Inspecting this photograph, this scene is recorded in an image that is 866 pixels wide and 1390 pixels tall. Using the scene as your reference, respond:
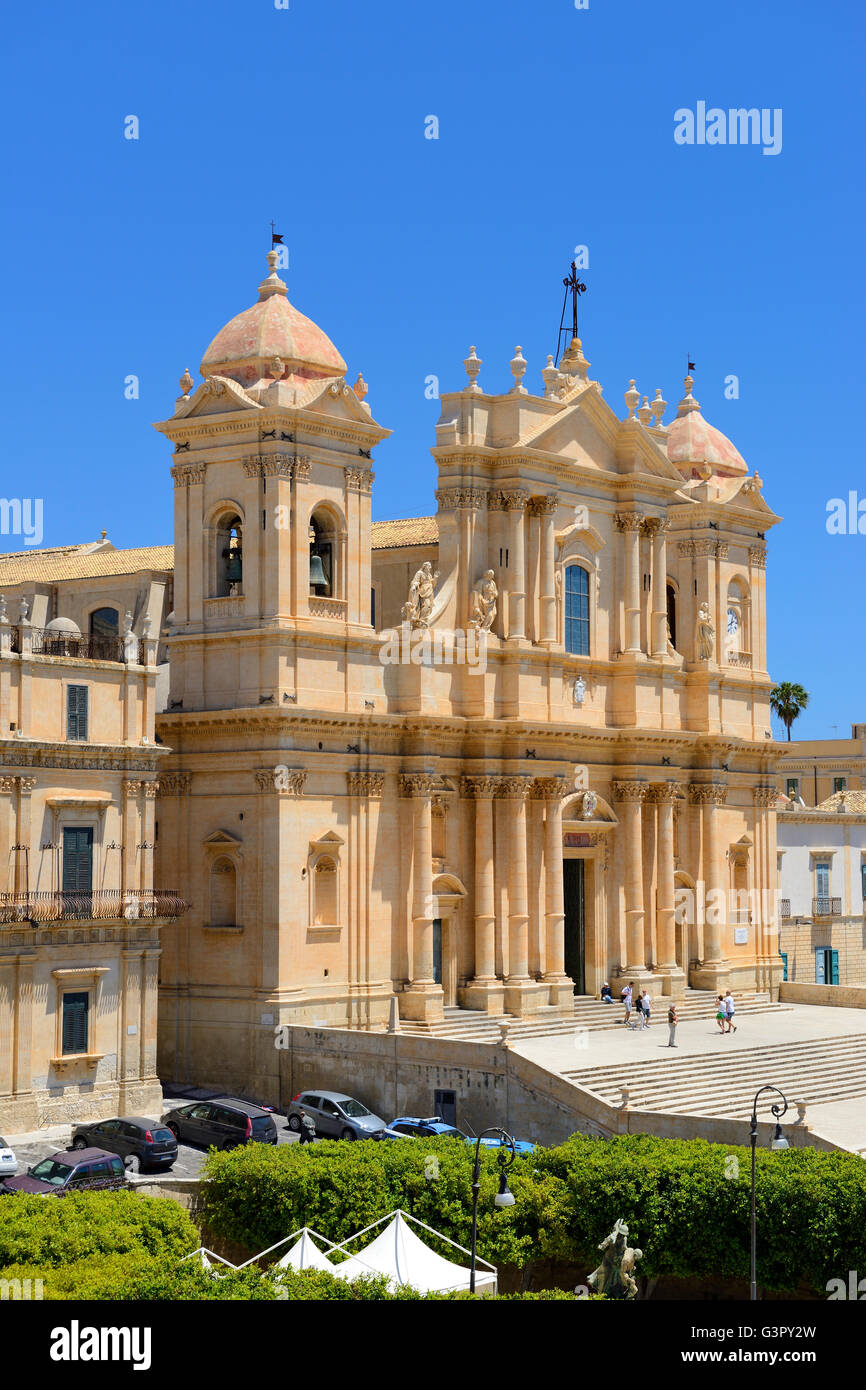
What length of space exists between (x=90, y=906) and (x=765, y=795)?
29913 millimetres

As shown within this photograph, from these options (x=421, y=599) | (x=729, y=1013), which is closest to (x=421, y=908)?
(x=421, y=599)

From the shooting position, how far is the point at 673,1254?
31.0 m

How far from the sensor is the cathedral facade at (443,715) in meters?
44.2

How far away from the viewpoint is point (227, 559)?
46219 millimetres

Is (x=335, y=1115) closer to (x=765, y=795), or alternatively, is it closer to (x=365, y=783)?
(x=365, y=783)

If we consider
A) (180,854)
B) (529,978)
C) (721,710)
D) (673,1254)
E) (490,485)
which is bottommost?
(673,1254)

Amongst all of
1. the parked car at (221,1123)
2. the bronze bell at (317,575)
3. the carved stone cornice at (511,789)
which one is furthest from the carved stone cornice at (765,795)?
the parked car at (221,1123)

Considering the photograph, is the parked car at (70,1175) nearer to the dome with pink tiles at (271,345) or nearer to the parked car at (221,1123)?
the parked car at (221,1123)

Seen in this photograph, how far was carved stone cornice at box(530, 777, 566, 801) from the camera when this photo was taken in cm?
5056

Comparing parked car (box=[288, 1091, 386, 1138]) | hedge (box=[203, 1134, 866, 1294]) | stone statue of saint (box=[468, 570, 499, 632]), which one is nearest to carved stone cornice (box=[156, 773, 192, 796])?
parked car (box=[288, 1091, 386, 1138])

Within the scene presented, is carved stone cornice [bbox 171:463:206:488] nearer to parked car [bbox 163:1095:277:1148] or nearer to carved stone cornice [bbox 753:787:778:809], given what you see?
parked car [bbox 163:1095:277:1148]
